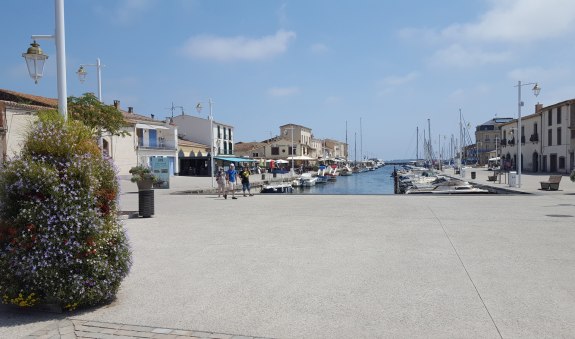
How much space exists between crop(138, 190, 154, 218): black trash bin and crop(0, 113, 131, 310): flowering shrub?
7.78 m

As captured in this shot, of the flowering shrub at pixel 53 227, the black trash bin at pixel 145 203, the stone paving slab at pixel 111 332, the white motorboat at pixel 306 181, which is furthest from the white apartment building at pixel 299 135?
the stone paving slab at pixel 111 332

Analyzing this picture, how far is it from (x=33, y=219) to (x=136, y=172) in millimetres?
11086

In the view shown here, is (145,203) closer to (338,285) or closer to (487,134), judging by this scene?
(338,285)

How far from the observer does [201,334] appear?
13.3ft

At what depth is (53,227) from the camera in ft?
14.7

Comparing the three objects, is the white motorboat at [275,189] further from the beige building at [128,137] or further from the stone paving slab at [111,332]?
the stone paving slab at [111,332]

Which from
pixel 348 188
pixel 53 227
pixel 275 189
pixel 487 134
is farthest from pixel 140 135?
pixel 487 134

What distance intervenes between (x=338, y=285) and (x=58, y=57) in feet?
18.1

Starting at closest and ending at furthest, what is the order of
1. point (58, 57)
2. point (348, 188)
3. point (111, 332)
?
point (111, 332) → point (58, 57) → point (348, 188)

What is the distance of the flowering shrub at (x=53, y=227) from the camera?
4.45 meters

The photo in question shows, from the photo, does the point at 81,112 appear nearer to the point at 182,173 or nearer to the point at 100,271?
the point at 100,271

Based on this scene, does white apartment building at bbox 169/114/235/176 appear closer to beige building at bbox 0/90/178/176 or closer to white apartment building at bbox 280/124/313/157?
beige building at bbox 0/90/178/176

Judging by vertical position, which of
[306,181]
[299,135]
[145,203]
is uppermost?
[299,135]

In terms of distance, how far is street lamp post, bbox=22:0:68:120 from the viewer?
260 inches
